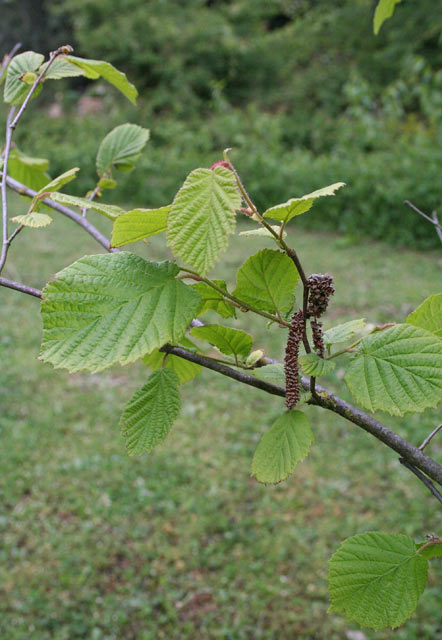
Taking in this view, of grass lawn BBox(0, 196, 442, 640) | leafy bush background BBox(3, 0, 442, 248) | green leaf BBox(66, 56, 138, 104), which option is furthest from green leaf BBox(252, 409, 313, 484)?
leafy bush background BBox(3, 0, 442, 248)

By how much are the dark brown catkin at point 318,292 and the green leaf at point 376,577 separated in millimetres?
285

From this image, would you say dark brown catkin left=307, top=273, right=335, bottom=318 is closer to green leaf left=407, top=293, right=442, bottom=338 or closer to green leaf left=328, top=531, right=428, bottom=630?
green leaf left=407, top=293, right=442, bottom=338

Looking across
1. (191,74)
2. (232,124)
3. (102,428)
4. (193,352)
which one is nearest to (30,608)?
(102,428)

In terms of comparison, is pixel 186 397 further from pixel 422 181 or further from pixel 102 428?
pixel 422 181

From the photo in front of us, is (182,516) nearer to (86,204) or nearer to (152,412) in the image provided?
(152,412)

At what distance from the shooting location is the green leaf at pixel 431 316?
0.58 metres

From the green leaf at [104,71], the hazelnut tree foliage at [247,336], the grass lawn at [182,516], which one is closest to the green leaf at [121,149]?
the green leaf at [104,71]

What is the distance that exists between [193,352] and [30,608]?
2204mm

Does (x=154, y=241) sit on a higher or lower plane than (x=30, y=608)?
lower

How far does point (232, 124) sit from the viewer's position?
9.97 m

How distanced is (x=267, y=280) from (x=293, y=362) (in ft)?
0.29

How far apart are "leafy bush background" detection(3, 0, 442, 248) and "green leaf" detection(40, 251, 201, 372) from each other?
6.83 m

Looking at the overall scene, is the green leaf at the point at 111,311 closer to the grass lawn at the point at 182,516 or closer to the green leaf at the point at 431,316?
the green leaf at the point at 431,316

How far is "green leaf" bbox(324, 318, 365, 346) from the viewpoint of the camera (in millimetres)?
600
